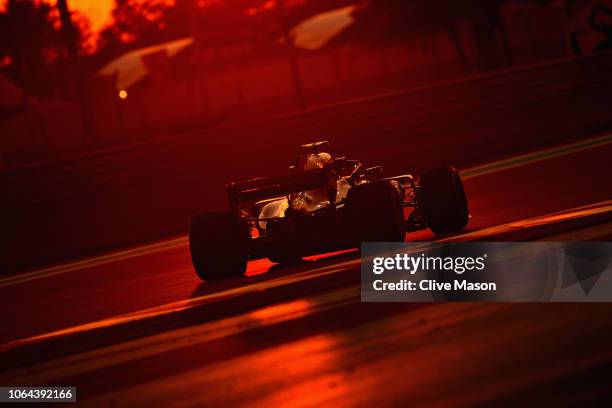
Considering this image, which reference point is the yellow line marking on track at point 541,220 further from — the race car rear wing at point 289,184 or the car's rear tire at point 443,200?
the race car rear wing at point 289,184

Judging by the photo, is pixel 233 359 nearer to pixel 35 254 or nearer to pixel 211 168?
pixel 35 254

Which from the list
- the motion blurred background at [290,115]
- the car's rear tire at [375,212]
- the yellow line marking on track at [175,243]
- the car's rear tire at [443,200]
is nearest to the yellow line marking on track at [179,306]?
the car's rear tire at [375,212]

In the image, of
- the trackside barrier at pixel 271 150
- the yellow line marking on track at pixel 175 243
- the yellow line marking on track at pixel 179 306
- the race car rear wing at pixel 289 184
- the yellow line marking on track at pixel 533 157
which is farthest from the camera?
the trackside barrier at pixel 271 150

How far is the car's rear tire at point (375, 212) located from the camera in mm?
9352

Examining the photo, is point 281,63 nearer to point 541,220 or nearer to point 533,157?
point 533,157

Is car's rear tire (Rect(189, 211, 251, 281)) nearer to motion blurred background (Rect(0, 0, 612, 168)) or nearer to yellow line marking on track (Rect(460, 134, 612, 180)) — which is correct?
yellow line marking on track (Rect(460, 134, 612, 180))

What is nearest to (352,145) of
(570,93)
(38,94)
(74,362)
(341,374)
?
(570,93)

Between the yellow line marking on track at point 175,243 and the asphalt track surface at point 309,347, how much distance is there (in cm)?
373

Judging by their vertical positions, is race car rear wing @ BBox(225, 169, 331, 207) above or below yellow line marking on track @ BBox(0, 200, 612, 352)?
above

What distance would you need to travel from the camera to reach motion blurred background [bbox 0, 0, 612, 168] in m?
36.8

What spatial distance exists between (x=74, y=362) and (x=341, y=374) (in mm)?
2231

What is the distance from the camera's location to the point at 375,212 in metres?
9.35

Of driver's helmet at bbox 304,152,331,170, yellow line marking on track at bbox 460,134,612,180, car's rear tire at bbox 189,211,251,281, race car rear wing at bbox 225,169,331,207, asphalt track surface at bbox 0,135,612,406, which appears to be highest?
driver's helmet at bbox 304,152,331,170

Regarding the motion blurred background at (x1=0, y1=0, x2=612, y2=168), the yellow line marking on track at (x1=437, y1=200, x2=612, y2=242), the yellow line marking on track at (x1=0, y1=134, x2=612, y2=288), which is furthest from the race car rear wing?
the motion blurred background at (x1=0, y1=0, x2=612, y2=168)
